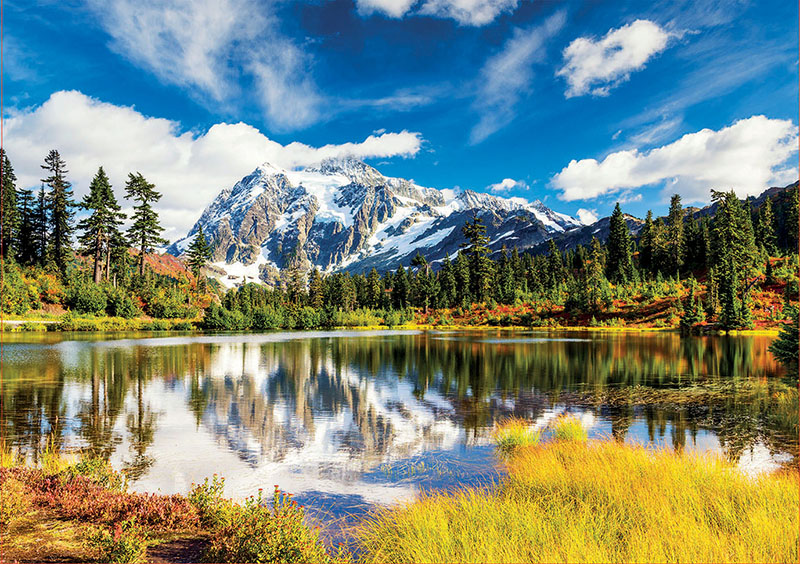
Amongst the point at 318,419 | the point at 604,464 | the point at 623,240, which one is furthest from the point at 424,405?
the point at 623,240

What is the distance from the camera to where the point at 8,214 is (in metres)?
81.2

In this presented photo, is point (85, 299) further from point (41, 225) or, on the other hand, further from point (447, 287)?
point (447, 287)

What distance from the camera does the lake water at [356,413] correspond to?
11.7m

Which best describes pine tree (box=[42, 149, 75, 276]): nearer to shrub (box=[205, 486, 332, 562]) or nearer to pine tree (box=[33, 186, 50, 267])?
pine tree (box=[33, 186, 50, 267])

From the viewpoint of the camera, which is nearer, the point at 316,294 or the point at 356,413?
the point at 356,413

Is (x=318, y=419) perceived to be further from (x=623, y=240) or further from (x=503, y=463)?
(x=623, y=240)

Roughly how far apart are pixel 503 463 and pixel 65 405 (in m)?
18.0

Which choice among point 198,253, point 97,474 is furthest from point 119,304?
point 97,474

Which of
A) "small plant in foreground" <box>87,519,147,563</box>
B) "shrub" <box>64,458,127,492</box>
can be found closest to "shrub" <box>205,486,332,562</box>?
"small plant in foreground" <box>87,519,147,563</box>

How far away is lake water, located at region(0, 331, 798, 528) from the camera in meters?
11.7

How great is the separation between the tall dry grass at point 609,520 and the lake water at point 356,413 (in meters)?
2.33

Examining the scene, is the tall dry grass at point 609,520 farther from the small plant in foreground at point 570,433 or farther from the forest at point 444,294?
the forest at point 444,294

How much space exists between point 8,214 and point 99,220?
14681mm

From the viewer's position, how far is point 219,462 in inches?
494
